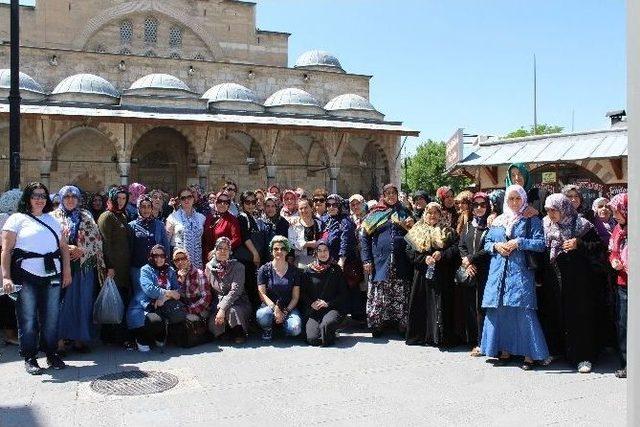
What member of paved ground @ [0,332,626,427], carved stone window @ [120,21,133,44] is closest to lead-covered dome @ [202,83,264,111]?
carved stone window @ [120,21,133,44]

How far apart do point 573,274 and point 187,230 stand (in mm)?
3971

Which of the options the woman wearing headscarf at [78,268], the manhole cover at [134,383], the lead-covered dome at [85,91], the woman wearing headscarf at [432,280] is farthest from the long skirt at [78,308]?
the lead-covered dome at [85,91]

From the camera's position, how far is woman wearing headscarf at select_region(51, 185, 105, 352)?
Answer: 18.0 ft

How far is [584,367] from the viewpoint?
4828 millimetres

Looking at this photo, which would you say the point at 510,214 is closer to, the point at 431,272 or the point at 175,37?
the point at 431,272

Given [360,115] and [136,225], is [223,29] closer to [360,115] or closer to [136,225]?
[360,115]

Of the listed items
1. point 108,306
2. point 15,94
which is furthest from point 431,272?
point 15,94

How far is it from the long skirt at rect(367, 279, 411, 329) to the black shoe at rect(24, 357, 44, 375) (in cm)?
320

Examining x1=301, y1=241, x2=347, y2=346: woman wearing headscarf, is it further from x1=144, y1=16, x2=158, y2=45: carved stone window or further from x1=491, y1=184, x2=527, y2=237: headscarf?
x1=144, y1=16, x2=158, y2=45: carved stone window

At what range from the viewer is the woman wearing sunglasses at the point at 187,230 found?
6.43 meters

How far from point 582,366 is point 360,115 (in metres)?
19.2

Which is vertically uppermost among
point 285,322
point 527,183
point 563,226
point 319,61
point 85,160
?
point 319,61

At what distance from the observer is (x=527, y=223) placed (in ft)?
16.4

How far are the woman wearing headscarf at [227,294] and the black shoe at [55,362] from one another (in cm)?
148
